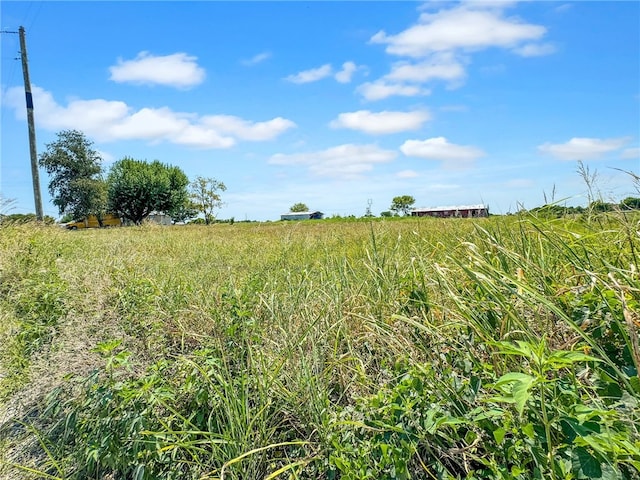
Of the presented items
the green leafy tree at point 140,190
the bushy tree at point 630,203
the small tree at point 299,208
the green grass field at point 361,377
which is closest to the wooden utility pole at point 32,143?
the green grass field at point 361,377

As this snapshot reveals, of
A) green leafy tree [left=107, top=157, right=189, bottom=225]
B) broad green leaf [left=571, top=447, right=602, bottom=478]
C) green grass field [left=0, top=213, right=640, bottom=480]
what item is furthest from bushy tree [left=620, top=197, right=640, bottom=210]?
green leafy tree [left=107, top=157, right=189, bottom=225]

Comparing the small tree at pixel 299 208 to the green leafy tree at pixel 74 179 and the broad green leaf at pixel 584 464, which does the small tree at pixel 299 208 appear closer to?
the green leafy tree at pixel 74 179

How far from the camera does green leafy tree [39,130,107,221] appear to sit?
3875cm

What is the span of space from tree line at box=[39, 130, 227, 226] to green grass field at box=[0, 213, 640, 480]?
1660 inches

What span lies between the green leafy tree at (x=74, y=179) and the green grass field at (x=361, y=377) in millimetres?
42414

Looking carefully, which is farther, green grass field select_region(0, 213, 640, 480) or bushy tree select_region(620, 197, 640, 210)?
bushy tree select_region(620, 197, 640, 210)

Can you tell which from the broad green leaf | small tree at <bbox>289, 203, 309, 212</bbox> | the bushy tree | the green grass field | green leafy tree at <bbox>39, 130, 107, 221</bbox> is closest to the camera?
the broad green leaf

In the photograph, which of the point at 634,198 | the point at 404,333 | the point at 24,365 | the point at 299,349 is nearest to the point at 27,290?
the point at 24,365

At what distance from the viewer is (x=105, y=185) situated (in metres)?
40.1

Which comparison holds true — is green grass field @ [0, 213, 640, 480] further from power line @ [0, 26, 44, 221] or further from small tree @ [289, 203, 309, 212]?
small tree @ [289, 203, 309, 212]

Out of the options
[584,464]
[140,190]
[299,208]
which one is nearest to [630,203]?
[584,464]

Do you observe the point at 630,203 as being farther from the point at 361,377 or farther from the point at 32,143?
the point at 32,143

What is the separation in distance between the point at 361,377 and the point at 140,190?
147 ft

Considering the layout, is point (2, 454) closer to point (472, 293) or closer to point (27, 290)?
point (27, 290)
